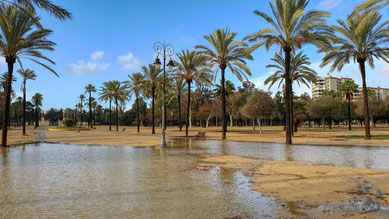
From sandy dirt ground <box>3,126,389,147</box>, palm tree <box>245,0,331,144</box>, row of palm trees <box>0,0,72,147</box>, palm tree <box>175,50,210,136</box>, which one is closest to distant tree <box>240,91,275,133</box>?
sandy dirt ground <box>3,126,389,147</box>

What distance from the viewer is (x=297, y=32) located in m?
20.3

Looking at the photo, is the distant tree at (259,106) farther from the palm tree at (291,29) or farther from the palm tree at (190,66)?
the palm tree at (291,29)

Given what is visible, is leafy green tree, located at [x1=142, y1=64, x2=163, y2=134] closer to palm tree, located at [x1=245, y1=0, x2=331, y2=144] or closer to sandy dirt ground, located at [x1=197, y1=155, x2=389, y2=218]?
palm tree, located at [x1=245, y1=0, x2=331, y2=144]

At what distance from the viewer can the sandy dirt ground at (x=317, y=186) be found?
4.73 metres

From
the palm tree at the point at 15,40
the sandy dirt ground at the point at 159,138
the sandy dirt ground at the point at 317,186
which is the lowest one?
the sandy dirt ground at the point at 159,138

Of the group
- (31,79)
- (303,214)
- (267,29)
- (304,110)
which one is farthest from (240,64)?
(304,110)

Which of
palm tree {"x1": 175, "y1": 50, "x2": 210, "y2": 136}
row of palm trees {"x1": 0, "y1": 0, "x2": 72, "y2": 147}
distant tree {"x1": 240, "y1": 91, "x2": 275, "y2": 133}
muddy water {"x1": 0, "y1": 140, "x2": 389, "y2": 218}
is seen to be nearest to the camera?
muddy water {"x1": 0, "y1": 140, "x2": 389, "y2": 218}

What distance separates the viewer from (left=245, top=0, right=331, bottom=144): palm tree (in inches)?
768

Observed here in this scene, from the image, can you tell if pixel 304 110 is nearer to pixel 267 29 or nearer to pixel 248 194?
pixel 267 29

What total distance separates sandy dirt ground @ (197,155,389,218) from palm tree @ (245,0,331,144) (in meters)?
11.7

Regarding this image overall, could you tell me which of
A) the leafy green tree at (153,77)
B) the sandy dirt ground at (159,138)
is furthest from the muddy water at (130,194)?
the leafy green tree at (153,77)

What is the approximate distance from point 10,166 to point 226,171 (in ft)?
27.7

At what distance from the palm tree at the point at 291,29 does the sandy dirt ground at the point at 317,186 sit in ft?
38.3

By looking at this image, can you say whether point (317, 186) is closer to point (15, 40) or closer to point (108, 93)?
point (15, 40)
